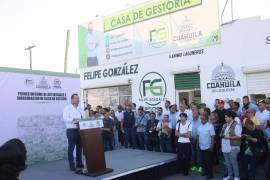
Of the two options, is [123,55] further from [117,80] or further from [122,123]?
[122,123]

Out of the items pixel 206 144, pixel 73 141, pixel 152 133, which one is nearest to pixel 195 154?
pixel 206 144

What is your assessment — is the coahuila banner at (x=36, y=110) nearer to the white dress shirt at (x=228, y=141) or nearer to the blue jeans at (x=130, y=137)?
the blue jeans at (x=130, y=137)

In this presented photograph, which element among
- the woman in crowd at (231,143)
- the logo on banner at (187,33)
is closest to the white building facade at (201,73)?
the logo on banner at (187,33)

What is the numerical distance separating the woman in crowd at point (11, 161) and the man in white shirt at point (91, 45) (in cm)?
1624

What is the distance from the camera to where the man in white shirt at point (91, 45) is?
726 inches

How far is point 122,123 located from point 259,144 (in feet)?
19.8

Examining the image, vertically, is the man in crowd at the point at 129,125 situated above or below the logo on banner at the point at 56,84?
below

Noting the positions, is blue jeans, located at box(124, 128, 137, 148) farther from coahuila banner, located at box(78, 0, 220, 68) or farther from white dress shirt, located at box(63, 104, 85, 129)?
white dress shirt, located at box(63, 104, 85, 129)

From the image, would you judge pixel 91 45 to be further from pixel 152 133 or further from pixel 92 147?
pixel 92 147

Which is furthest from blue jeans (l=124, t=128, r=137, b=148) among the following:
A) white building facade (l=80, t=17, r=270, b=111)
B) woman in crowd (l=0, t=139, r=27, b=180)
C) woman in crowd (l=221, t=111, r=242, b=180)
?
woman in crowd (l=0, t=139, r=27, b=180)

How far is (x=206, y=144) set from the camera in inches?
345

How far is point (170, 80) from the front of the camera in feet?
48.8

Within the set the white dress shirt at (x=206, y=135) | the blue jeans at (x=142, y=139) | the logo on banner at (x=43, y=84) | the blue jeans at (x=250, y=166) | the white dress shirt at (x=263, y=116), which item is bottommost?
the blue jeans at (x=250, y=166)

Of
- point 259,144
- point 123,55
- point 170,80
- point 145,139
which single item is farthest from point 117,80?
point 259,144
